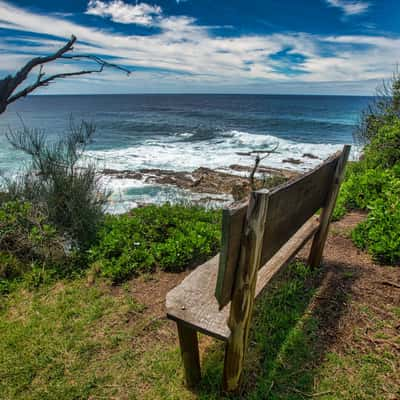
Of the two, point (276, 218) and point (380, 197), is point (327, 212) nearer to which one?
point (276, 218)

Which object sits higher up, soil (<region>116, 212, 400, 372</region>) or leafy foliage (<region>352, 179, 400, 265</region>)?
leafy foliage (<region>352, 179, 400, 265</region>)

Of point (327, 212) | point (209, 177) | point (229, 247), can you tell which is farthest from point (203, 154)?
point (229, 247)

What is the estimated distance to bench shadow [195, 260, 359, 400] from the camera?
2086mm

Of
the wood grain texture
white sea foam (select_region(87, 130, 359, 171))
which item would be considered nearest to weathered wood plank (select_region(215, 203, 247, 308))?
the wood grain texture

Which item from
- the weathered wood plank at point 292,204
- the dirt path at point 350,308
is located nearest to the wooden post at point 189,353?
the dirt path at point 350,308

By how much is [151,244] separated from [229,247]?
2.88 metres

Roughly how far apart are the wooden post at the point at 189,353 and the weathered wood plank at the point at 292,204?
2.56 ft

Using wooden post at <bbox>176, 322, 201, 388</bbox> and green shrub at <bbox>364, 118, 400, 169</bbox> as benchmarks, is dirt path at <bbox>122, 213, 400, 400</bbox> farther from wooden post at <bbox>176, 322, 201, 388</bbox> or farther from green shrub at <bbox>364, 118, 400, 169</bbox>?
green shrub at <bbox>364, 118, 400, 169</bbox>

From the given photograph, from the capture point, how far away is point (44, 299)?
3404 mm

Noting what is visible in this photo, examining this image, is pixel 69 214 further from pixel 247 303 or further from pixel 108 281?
pixel 247 303

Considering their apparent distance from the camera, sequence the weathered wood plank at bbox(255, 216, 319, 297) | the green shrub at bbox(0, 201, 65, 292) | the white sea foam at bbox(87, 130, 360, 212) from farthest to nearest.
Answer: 1. the white sea foam at bbox(87, 130, 360, 212)
2. the green shrub at bbox(0, 201, 65, 292)
3. the weathered wood plank at bbox(255, 216, 319, 297)

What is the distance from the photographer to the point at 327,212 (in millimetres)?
3129

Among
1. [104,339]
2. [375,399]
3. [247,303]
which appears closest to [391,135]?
[375,399]

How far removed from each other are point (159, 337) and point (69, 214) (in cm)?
324
